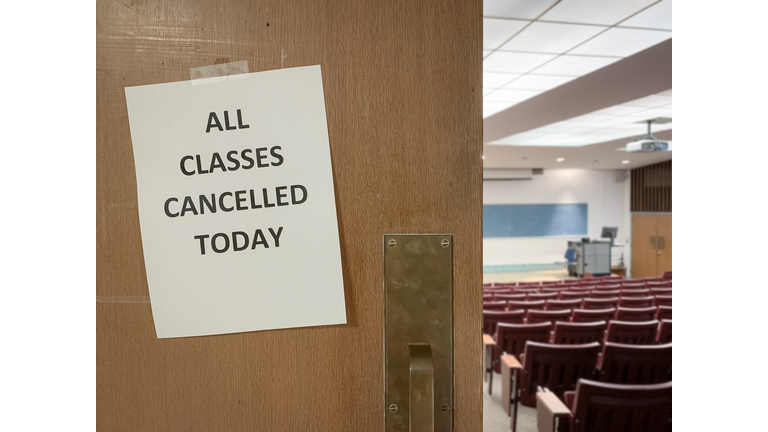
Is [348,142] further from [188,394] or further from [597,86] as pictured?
[597,86]

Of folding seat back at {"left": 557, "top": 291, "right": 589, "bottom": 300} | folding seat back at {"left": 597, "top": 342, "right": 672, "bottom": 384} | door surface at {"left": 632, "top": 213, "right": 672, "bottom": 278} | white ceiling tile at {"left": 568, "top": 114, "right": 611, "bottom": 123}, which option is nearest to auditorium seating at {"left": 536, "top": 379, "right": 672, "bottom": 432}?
folding seat back at {"left": 597, "top": 342, "right": 672, "bottom": 384}

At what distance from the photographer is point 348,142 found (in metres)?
0.70

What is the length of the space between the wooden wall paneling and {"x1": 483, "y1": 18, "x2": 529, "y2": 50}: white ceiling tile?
13.5 metres

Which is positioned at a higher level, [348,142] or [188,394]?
[348,142]

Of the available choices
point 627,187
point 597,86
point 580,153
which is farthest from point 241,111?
point 627,187

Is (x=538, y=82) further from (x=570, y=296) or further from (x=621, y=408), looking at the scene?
(x=621, y=408)

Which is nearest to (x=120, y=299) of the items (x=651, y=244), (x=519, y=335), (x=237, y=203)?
(x=237, y=203)

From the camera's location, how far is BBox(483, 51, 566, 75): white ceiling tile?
4082mm

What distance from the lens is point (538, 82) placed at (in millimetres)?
5059

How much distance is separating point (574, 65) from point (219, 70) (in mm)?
4566

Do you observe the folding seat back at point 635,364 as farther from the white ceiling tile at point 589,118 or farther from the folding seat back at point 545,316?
the white ceiling tile at point 589,118

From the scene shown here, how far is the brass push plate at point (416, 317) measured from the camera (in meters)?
0.71

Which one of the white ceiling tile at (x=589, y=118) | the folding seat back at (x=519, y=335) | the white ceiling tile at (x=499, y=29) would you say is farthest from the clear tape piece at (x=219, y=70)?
the white ceiling tile at (x=589, y=118)

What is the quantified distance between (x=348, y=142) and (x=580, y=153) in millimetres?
13246
